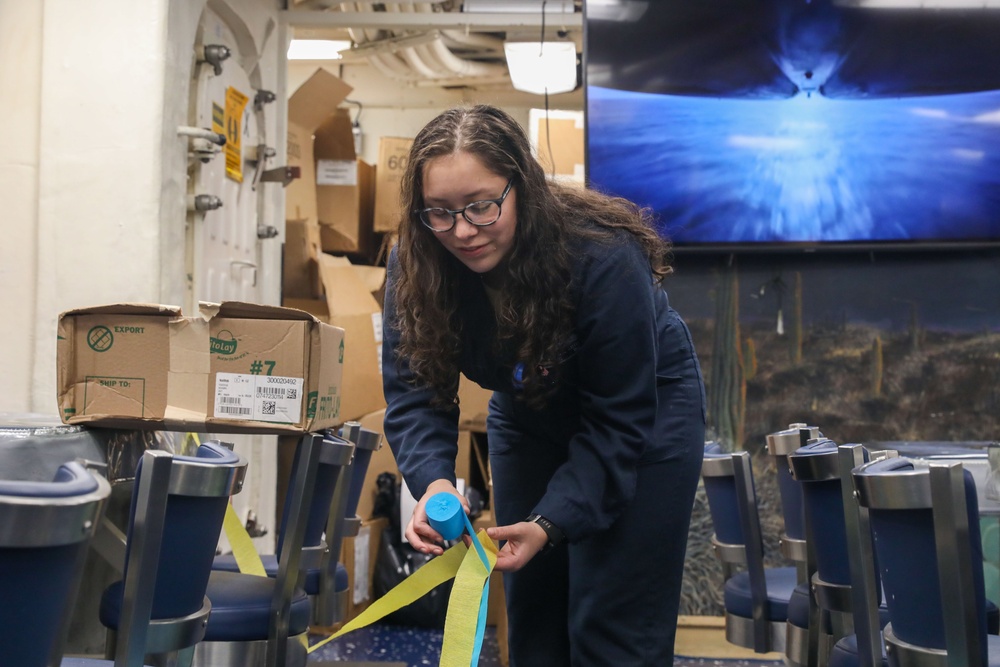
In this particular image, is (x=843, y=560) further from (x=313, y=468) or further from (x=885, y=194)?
(x=885, y=194)

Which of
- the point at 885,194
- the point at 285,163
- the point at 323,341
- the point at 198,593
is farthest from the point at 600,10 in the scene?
the point at 198,593

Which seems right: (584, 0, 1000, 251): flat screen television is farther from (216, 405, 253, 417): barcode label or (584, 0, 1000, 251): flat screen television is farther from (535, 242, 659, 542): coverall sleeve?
(535, 242, 659, 542): coverall sleeve

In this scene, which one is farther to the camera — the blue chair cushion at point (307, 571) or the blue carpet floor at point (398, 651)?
the blue carpet floor at point (398, 651)

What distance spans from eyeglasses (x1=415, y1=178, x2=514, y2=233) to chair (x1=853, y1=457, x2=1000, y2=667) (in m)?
0.55

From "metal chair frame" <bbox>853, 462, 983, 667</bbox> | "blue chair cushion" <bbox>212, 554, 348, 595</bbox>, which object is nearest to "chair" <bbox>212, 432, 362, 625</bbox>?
"blue chair cushion" <bbox>212, 554, 348, 595</bbox>

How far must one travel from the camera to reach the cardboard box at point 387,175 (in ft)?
16.5

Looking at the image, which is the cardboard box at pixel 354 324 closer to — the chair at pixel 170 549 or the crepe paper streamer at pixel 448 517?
the chair at pixel 170 549

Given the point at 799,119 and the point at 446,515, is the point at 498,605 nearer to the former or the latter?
the point at 799,119

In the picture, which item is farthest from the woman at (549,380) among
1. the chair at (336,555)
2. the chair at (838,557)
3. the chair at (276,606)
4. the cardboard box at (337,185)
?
the cardboard box at (337,185)

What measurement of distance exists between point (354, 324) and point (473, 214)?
3092 mm

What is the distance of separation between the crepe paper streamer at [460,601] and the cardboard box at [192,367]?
2.64 feet

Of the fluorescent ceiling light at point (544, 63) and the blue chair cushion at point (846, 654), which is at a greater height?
the fluorescent ceiling light at point (544, 63)

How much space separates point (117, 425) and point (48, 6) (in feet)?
4.53

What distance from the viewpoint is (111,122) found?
2.83 meters
